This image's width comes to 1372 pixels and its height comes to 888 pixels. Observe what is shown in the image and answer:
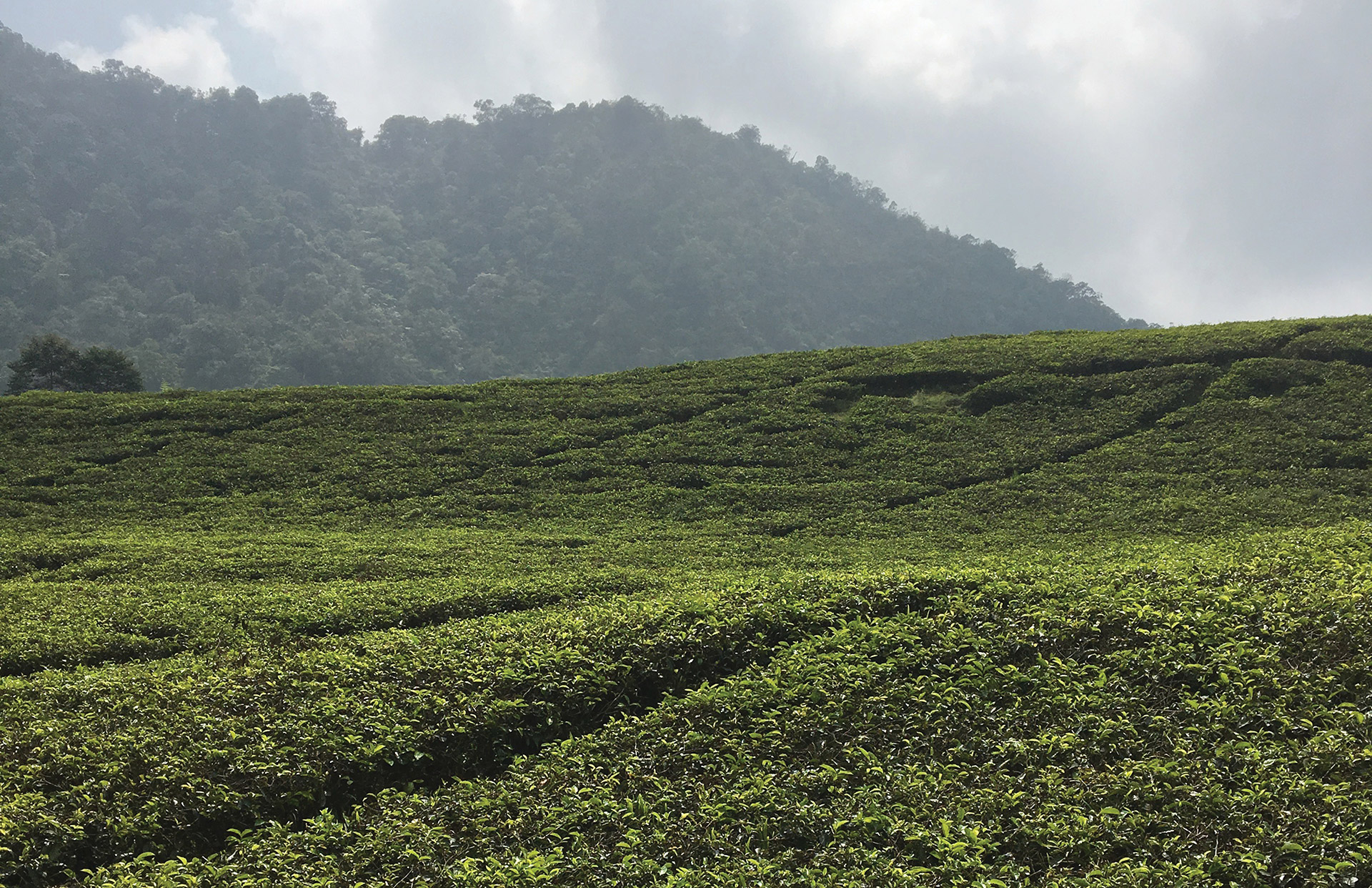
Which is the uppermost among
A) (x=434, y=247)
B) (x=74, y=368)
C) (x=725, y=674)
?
(x=434, y=247)

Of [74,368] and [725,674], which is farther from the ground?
[74,368]

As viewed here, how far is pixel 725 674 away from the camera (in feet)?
31.1

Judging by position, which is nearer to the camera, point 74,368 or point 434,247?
point 74,368

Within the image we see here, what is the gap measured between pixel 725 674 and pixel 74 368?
1760 inches

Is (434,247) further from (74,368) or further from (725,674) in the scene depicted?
(725,674)

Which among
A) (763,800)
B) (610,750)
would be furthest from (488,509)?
(763,800)

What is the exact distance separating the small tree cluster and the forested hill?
141ft

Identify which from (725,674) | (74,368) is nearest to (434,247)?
(74,368)

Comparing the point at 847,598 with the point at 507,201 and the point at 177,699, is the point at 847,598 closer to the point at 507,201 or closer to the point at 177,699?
the point at 177,699

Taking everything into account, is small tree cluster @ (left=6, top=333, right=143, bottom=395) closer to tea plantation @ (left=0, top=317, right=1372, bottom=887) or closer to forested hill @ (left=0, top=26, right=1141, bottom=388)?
tea plantation @ (left=0, top=317, right=1372, bottom=887)

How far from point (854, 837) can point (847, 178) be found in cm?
16923

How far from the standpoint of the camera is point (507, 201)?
446ft

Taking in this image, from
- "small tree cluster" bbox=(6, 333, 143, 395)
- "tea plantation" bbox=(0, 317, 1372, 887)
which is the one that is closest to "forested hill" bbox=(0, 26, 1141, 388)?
"small tree cluster" bbox=(6, 333, 143, 395)

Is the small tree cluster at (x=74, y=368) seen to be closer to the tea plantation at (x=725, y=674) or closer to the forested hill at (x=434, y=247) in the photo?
the tea plantation at (x=725, y=674)
